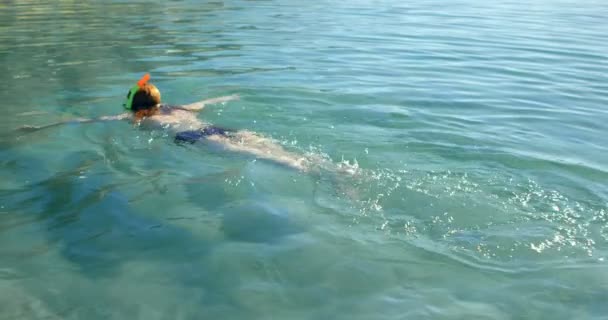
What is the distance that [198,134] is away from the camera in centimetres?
669

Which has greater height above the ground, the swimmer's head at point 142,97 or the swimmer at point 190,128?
the swimmer's head at point 142,97

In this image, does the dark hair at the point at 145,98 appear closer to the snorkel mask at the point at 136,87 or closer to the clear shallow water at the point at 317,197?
the snorkel mask at the point at 136,87

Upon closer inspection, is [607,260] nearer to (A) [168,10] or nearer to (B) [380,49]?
(B) [380,49]

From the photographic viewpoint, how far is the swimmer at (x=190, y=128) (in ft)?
20.4

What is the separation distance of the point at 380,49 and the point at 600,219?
9.33 meters

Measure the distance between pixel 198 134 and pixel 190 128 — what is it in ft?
0.90

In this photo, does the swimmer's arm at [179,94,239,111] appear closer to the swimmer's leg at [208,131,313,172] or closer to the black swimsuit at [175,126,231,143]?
the black swimsuit at [175,126,231,143]

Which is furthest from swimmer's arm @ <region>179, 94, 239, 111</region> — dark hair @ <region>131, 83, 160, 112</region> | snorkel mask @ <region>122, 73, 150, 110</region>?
snorkel mask @ <region>122, 73, 150, 110</region>

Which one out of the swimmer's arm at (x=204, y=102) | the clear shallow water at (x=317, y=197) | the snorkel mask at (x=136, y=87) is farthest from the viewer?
the swimmer's arm at (x=204, y=102)

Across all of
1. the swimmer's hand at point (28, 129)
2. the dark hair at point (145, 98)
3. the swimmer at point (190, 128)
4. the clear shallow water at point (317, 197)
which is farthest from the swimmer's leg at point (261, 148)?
the swimmer's hand at point (28, 129)

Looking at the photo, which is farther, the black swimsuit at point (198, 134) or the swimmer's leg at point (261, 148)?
the black swimsuit at point (198, 134)

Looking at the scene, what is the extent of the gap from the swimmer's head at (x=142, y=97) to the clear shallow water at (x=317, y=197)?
0.32 metres

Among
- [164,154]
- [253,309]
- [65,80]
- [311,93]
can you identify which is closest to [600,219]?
[253,309]

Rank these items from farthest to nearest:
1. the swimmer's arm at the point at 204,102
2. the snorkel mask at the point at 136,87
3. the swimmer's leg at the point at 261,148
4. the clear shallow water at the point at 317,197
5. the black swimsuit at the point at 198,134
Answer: the swimmer's arm at the point at 204,102 → the snorkel mask at the point at 136,87 → the black swimsuit at the point at 198,134 → the swimmer's leg at the point at 261,148 → the clear shallow water at the point at 317,197
